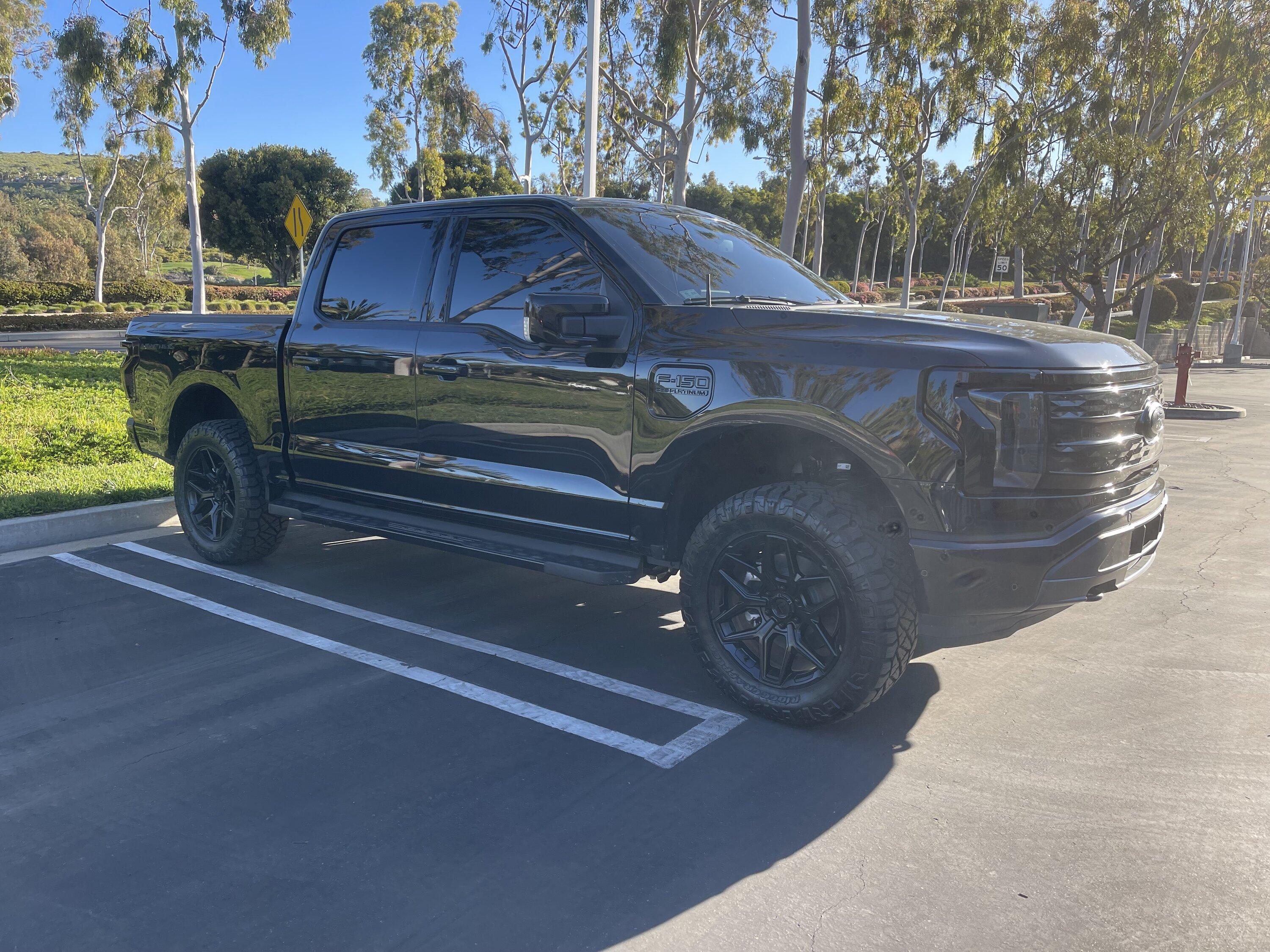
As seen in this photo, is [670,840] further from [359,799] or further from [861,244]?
[861,244]

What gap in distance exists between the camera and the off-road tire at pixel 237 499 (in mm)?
5938

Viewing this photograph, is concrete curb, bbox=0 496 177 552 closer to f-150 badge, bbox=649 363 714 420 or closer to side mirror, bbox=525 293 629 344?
side mirror, bbox=525 293 629 344

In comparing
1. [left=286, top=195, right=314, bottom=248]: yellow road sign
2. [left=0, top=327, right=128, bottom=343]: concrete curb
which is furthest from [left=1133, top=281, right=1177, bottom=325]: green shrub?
[left=0, top=327, right=128, bottom=343]: concrete curb

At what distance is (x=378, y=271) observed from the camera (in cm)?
544

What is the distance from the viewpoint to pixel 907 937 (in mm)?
2695

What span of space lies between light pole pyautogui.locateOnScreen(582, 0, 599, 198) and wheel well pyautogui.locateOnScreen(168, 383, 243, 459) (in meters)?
8.80

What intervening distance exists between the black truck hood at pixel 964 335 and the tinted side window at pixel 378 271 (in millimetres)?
1911

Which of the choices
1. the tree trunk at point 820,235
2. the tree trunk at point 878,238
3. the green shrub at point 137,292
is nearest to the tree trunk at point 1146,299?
the tree trunk at point 820,235

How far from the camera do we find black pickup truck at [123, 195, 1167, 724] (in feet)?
11.5

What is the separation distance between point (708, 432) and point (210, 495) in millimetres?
3706

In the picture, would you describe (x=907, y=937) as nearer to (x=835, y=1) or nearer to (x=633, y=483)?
(x=633, y=483)

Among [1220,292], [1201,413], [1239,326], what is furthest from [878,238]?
[1201,413]

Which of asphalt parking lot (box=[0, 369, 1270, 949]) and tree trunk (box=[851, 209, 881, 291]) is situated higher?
tree trunk (box=[851, 209, 881, 291])

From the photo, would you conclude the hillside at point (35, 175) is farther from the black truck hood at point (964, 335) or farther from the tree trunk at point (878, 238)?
the black truck hood at point (964, 335)
